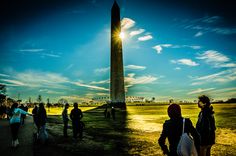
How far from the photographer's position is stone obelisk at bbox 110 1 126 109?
42.0 m

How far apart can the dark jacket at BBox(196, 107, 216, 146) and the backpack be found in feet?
4.33

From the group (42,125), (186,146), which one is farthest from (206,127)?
(42,125)

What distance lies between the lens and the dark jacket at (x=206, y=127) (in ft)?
14.9

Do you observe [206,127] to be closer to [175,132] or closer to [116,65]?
[175,132]

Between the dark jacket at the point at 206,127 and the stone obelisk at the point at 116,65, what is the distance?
37271 millimetres

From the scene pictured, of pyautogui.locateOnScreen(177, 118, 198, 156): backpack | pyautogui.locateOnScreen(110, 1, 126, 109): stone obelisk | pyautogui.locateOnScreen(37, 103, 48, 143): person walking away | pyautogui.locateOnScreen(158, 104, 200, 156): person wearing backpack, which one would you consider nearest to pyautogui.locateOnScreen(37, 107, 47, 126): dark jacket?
pyautogui.locateOnScreen(37, 103, 48, 143): person walking away

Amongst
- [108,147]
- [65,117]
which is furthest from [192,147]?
[65,117]

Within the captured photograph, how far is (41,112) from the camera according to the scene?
10.4m

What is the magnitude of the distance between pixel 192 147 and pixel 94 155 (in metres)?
4.96

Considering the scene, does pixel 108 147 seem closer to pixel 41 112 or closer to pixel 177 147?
pixel 41 112

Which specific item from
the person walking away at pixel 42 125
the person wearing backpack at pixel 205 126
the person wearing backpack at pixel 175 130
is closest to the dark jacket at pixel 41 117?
the person walking away at pixel 42 125

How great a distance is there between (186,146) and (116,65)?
127 ft

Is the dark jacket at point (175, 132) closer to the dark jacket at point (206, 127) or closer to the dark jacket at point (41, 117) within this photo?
the dark jacket at point (206, 127)

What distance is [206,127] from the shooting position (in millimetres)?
4531
